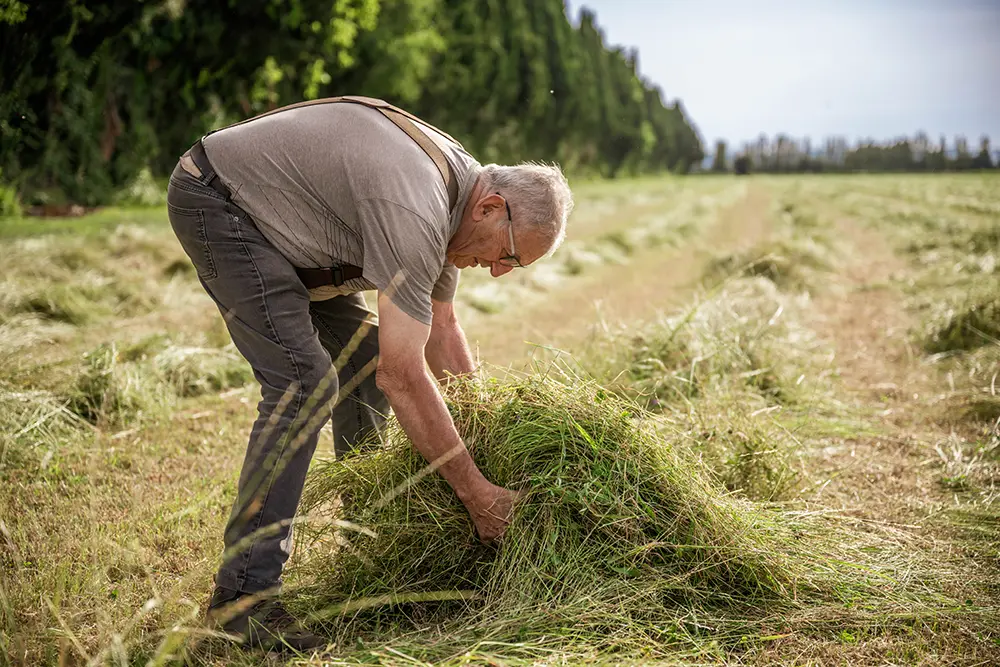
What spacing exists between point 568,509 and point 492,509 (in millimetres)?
227

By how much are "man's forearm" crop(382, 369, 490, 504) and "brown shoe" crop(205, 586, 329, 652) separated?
1.80 feet

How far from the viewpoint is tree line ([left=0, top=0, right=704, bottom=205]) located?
29.9 ft

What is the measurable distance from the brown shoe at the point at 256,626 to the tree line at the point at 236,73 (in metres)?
3.20

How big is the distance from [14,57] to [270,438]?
13.3 ft

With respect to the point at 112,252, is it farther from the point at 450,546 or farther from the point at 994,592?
the point at 994,592

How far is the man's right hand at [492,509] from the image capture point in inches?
82.5

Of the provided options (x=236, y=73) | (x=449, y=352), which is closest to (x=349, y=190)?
(x=449, y=352)

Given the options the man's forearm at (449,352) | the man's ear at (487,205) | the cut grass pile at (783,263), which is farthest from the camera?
the cut grass pile at (783,263)

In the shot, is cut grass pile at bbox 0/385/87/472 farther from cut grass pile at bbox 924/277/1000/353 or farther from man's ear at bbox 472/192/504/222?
cut grass pile at bbox 924/277/1000/353

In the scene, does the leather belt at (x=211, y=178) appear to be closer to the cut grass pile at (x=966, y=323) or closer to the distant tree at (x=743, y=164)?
the cut grass pile at (x=966, y=323)

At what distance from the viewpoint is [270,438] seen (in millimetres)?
1981

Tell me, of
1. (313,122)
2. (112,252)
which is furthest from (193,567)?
(112,252)

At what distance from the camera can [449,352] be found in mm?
2518

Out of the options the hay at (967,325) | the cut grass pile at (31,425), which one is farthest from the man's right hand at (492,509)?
the hay at (967,325)
